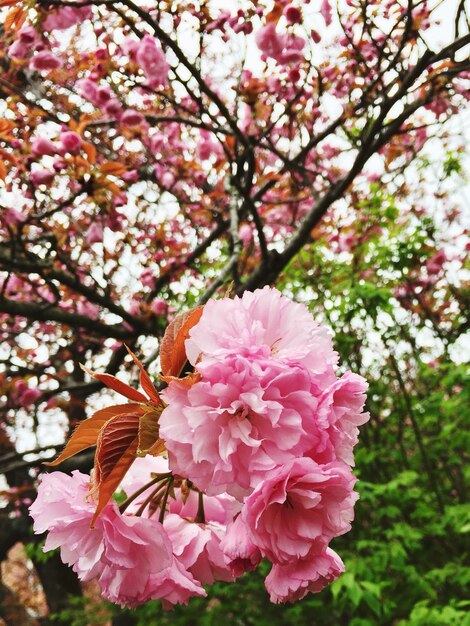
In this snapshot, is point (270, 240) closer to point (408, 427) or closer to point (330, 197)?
point (408, 427)

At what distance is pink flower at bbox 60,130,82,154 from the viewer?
7.95 feet

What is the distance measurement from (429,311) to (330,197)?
6.95 ft

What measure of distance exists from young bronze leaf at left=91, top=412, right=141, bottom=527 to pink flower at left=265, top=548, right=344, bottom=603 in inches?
8.7

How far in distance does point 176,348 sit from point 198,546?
271mm

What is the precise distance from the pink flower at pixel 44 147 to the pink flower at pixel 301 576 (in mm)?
2493

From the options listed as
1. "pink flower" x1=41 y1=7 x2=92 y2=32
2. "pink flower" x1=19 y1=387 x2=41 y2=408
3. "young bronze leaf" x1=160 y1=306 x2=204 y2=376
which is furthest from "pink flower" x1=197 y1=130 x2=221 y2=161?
"young bronze leaf" x1=160 y1=306 x2=204 y2=376

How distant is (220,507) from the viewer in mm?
797

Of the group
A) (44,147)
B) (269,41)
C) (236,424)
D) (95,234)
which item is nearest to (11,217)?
(44,147)

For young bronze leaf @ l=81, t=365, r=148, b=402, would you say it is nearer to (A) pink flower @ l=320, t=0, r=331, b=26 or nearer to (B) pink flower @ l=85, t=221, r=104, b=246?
(B) pink flower @ l=85, t=221, r=104, b=246

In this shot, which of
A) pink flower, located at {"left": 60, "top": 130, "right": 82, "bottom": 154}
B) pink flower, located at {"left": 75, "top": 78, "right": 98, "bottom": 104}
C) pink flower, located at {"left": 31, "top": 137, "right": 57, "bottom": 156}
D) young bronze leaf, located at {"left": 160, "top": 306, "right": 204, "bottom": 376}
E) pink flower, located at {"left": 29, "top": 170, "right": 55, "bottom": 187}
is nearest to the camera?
young bronze leaf, located at {"left": 160, "top": 306, "right": 204, "bottom": 376}

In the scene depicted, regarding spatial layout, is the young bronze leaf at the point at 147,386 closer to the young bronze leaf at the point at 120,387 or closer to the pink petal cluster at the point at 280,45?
the young bronze leaf at the point at 120,387

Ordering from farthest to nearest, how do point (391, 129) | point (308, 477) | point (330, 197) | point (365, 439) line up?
point (365, 439), point (330, 197), point (391, 129), point (308, 477)

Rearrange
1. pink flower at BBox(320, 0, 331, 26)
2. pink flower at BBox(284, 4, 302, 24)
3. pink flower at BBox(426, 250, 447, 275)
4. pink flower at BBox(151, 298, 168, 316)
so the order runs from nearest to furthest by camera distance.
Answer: pink flower at BBox(284, 4, 302, 24) < pink flower at BBox(320, 0, 331, 26) < pink flower at BBox(151, 298, 168, 316) < pink flower at BBox(426, 250, 447, 275)

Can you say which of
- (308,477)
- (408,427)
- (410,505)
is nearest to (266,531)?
(308,477)
